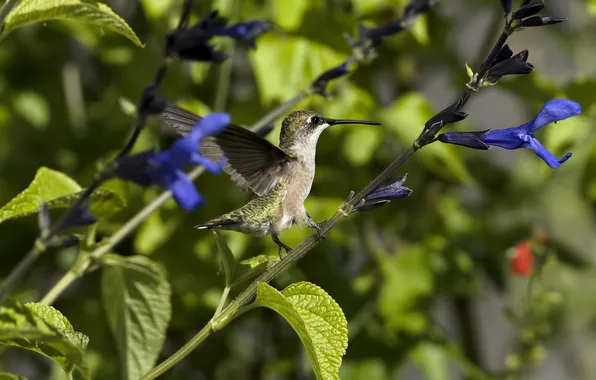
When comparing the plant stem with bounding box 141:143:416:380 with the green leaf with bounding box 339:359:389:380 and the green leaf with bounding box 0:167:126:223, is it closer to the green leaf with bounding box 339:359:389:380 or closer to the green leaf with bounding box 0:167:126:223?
the green leaf with bounding box 0:167:126:223

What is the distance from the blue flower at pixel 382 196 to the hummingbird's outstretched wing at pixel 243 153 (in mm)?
213

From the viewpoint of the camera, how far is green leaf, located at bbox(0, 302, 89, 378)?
78 centimetres

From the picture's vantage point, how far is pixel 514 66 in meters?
0.91

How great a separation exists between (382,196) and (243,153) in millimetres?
323

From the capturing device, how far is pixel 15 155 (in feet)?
7.05

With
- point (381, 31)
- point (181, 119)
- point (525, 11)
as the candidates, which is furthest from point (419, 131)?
point (525, 11)

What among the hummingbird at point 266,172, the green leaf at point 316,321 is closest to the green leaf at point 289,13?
the hummingbird at point 266,172

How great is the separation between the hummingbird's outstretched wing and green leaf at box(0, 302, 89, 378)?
0.31 m

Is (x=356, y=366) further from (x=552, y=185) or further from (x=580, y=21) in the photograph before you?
(x=580, y=21)

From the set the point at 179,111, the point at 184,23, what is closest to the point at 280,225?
the point at 179,111

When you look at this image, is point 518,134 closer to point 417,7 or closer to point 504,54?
point 504,54

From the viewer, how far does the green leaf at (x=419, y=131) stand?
1756 millimetres

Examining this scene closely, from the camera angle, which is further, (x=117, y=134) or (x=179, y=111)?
(x=117, y=134)

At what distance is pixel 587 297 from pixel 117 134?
1575mm
